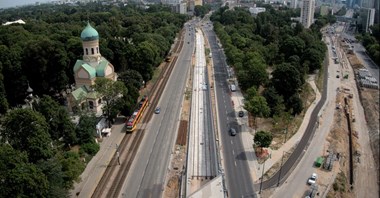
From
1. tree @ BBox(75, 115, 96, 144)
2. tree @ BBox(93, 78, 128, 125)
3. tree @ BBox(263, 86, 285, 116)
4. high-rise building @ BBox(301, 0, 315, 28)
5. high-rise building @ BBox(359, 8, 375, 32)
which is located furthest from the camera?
high-rise building @ BBox(301, 0, 315, 28)

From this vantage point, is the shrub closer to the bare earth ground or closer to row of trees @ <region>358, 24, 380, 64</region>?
the bare earth ground

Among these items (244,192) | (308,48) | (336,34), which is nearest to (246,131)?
(244,192)

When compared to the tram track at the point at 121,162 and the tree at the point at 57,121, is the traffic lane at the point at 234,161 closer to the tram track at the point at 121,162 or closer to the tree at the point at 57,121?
the tram track at the point at 121,162

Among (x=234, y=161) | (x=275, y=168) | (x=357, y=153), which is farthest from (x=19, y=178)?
(x=357, y=153)

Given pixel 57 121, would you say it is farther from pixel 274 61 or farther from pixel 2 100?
pixel 274 61

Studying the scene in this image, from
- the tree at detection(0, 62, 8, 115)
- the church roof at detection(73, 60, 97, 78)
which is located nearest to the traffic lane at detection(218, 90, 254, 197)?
the church roof at detection(73, 60, 97, 78)

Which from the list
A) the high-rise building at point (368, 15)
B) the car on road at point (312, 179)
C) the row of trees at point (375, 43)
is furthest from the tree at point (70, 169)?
the high-rise building at point (368, 15)
